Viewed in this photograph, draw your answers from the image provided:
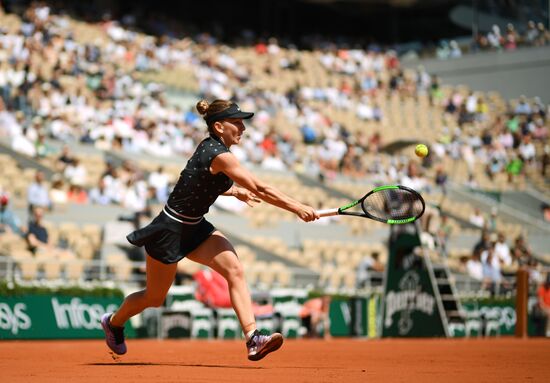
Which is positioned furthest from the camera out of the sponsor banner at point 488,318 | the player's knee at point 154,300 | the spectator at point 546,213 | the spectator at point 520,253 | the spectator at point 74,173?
the spectator at point 546,213

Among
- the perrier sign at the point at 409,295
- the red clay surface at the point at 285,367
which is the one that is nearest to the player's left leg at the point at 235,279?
the red clay surface at the point at 285,367

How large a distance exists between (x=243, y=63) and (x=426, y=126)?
628cm

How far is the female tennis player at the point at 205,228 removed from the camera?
8.57 meters

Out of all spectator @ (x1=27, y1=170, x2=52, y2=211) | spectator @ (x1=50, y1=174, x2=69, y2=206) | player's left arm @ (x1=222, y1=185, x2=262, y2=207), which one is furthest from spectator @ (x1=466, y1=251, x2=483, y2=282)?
player's left arm @ (x1=222, y1=185, x2=262, y2=207)

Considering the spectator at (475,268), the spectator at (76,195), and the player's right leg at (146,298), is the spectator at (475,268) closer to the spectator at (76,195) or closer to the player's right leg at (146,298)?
the spectator at (76,195)

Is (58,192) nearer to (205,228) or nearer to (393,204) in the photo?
(393,204)

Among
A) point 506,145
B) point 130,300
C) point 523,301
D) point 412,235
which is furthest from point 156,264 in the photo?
point 506,145

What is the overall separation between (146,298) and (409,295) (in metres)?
9.83

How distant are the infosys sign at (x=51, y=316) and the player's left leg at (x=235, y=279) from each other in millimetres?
7937

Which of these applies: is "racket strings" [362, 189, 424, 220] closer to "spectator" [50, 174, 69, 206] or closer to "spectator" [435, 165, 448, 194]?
"spectator" [50, 174, 69, 206]

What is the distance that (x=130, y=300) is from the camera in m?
9.16

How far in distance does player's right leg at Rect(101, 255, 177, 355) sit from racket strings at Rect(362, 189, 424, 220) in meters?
1.78

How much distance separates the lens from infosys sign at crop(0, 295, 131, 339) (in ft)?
52.6

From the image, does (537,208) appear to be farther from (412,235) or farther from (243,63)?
(412,235)
